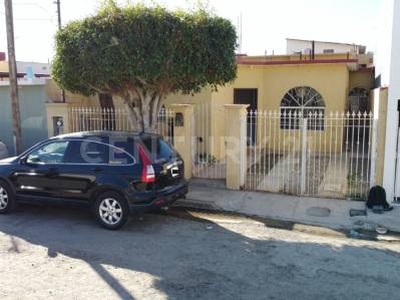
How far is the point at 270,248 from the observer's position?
5.99m

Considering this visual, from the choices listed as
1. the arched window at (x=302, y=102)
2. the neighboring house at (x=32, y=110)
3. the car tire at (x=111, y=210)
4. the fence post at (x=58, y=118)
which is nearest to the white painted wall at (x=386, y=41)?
the arched window at (x=302, y=102)

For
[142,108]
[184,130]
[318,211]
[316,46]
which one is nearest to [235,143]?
[184,130]

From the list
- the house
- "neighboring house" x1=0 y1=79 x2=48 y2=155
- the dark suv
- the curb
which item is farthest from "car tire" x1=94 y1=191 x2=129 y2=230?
"neighboring house" x1=0 y1=79 x2=48 y2=155

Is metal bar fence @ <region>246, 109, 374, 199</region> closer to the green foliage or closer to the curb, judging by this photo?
the curb

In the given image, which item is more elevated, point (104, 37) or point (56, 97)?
point (104, 37)

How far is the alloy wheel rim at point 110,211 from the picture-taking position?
6.71 m

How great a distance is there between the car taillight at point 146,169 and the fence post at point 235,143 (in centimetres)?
307

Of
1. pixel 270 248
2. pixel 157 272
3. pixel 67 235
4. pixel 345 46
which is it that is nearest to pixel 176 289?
pixel 157 272

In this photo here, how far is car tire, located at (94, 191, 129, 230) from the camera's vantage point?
6.66 meters

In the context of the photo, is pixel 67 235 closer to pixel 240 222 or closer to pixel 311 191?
pixel 240 222

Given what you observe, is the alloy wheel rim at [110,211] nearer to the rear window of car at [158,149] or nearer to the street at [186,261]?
the street at [186,261]

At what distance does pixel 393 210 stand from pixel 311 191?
1.81 m

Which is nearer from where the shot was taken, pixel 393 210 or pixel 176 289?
pixel 176 289

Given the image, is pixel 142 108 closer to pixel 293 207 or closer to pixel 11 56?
pixel 293 207
